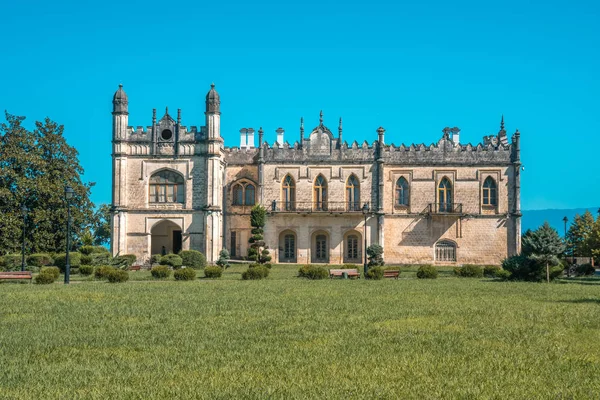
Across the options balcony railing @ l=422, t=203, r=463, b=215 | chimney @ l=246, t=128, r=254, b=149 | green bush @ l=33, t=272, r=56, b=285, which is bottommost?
green bush @ l=33, t=272, r=56, b=285

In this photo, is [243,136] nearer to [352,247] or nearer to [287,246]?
[287,246]

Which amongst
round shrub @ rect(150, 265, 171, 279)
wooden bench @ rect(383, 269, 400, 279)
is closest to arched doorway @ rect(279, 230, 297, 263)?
wooden bench @ rect(383, 269, 400, 279)

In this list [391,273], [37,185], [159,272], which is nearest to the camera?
[159,272]

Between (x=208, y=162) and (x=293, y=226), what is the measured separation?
23.3 ft

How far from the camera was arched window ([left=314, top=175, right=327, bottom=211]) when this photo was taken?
152ft

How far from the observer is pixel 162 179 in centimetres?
4466

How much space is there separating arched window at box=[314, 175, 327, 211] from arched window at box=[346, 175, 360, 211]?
4.84ft

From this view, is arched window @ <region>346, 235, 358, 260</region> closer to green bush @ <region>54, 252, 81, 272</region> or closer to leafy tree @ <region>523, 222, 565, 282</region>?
green bush @ <region>54, 252, 81, 272</region>

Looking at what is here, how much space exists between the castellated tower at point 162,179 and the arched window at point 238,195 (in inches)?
96.8

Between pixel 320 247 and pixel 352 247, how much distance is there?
207 centimetres

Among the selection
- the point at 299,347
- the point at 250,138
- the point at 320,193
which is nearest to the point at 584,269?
the point at 320,193

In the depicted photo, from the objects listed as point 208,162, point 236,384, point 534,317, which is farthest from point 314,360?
point 208,162

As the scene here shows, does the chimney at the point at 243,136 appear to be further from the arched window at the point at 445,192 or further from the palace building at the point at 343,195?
the arched window at the point at 445,192

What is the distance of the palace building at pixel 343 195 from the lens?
4450cm
